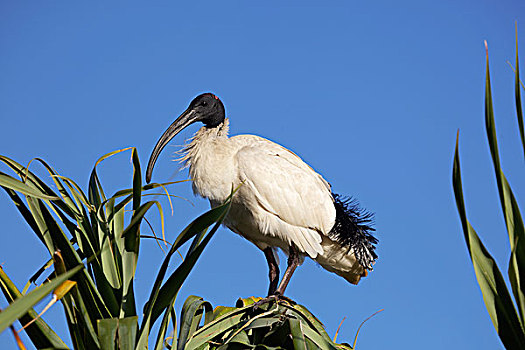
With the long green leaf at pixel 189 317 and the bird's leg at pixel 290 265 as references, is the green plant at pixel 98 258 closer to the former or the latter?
the long green leaf at pixel 189 317

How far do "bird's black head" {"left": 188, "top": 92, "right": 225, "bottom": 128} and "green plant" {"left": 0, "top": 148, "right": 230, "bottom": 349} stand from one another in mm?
2779

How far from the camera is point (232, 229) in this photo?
5199 millimetres

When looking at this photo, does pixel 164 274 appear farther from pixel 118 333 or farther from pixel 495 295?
A: pixel 495 295

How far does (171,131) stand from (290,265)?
4.55 ft

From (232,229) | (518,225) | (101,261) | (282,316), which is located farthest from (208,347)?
(232,229)

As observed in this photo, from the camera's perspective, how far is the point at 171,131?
16.2 ft

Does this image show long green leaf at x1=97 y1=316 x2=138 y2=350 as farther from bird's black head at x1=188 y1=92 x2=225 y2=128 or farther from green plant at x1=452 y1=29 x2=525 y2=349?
bird's black head at x1=188 y1=92 x2=225 y2=128

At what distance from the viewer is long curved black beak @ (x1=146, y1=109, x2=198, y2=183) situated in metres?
4.57

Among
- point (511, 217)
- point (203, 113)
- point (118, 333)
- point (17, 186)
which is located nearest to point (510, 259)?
point (511, 217)

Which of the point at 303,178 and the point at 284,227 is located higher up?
the point at 303,178

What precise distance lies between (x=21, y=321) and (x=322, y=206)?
330 centimetres

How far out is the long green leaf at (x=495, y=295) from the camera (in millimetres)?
1500

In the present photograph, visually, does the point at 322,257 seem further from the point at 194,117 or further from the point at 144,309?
the point at 144,309

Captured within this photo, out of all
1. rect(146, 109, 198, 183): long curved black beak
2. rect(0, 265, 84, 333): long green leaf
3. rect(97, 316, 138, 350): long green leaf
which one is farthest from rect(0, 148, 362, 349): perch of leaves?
rect(146, 109, 198, 183): long curved black beak
